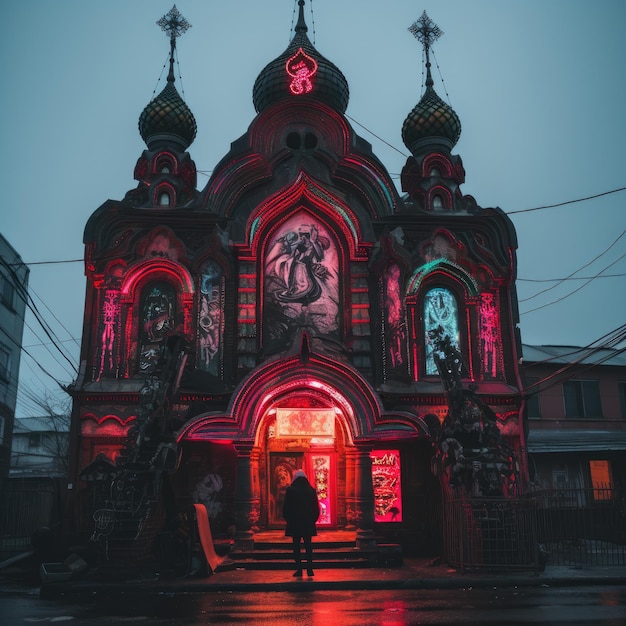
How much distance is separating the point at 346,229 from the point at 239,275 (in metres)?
3.25

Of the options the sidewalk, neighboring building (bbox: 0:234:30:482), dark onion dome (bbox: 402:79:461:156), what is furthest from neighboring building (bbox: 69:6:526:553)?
neighboring building (bbox: 0:234:30:482)

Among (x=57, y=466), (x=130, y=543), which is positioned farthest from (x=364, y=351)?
(x=57, y=466)

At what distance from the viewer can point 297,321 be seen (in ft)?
60.2

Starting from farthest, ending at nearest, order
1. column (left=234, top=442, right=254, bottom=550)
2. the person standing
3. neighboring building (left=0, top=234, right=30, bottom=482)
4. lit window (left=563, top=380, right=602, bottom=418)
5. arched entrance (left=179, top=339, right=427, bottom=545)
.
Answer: lit window (left=563, top=380, right=602, bottom=418), neighboring building (left=0, top=234, right=30, bottom=482), arched entrance (left=179, top=339, right=427, bottom=545), column (left=234, top=442, right=254, bottom=550), the person standing

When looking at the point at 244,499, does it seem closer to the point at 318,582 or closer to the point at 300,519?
the point at 300,519

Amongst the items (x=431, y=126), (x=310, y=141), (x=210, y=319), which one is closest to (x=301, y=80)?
(x=310, y=141)

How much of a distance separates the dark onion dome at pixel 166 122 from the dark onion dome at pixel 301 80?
2448mm

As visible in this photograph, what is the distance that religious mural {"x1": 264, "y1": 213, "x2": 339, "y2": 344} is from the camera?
1838cm

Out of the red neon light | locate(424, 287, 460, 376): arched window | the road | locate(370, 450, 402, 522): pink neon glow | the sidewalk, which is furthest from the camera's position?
the red neon light

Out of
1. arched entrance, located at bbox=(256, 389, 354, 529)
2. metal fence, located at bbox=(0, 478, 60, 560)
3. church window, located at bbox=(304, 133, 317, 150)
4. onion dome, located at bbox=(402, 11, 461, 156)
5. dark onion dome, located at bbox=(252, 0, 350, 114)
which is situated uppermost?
dark onion dome, located at bbox=(252, 0, 350, 114)

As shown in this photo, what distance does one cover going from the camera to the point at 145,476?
1392 centimetres

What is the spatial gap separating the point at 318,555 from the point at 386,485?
3123 millimetres

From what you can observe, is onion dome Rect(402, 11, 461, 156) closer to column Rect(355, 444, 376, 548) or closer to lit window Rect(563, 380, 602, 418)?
column Rect(355, 444, 376, 548)

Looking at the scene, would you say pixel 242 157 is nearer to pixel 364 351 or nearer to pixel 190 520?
pixel 364 351
